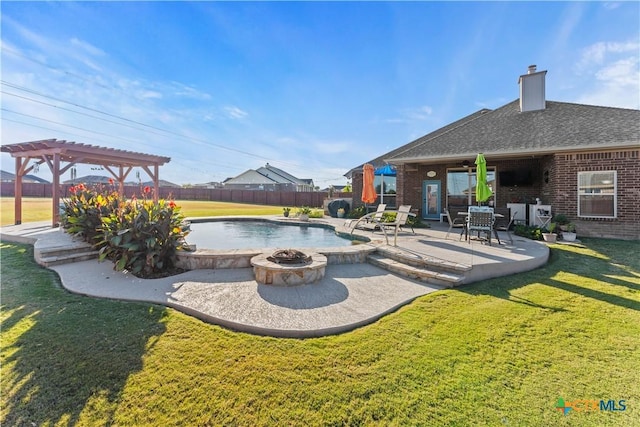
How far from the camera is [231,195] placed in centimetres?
3838

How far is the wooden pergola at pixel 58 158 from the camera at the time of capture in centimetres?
1030

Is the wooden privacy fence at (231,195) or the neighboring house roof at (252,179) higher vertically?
the neighboring house roof at (252,179)

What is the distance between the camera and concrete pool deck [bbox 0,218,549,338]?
3.53 metres

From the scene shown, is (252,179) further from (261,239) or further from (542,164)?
(542,164)

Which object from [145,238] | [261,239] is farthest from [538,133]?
[145,238]

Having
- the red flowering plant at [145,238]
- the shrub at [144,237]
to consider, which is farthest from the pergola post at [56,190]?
the red flowering plant at [145,238]

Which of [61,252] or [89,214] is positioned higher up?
[89,214]

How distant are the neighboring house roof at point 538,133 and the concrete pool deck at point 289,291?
18.5 feet

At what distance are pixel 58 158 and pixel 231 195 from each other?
91.4ft

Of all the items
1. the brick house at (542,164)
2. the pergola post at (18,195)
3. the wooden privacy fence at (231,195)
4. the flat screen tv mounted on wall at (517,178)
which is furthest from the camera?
the wooden privacy fence at (231,195)

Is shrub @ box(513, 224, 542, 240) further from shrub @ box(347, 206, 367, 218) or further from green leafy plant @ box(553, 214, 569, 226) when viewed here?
shrub @ box(347, 206, 367, 218)

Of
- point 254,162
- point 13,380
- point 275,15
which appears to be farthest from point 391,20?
point 254,162

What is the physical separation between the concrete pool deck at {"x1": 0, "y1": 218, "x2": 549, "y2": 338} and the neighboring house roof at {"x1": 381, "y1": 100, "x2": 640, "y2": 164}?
564 centimetres

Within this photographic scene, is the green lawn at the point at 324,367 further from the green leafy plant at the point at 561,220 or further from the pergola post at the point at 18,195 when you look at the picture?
the pergola post at the point at 18,195
